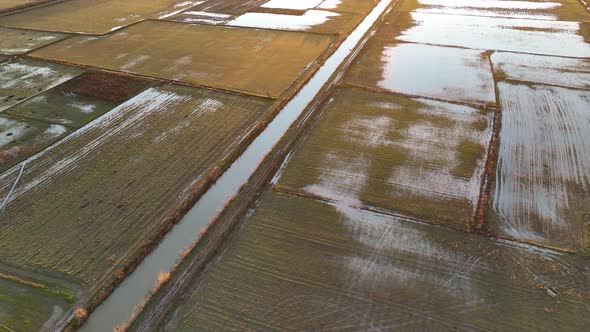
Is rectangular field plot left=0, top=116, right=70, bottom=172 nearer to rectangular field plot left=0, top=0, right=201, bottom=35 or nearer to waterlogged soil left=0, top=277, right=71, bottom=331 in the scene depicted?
waterlogged soil left=0, top=277, right=71, bottom=331

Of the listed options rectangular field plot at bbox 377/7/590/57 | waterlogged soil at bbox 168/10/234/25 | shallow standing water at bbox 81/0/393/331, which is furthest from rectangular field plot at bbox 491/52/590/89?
waterlogged soil at bbox 168/10/234/25

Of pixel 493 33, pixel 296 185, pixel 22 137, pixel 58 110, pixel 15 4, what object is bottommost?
pixel 296 185

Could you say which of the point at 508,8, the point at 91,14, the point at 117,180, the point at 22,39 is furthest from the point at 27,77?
the point at 508,8

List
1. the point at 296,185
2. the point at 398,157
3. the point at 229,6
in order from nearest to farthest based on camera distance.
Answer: the point at 296,185 → the point at 398,157 → the point at 229,6

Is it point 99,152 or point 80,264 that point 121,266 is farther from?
point 99,152

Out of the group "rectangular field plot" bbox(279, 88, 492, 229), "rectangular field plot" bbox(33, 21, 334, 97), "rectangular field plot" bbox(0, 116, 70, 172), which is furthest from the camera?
"rectangular field plot" bbox(33, 21, 334, 97)

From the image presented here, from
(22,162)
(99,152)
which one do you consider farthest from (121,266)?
(22,162)

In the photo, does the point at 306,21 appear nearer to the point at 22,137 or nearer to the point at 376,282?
the point at 22,137
